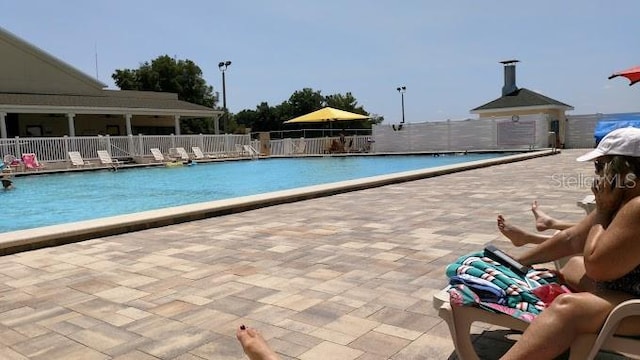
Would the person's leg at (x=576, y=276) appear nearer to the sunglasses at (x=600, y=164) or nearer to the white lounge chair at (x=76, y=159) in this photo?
the sunglasses at (x=600, y=164)

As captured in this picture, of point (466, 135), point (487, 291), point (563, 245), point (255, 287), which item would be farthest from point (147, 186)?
point (466, 135)

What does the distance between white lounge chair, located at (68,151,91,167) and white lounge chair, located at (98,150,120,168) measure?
57 cm

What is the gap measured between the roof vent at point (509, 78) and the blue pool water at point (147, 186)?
9130 millimetres

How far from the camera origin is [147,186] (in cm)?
1518

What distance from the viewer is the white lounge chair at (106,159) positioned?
2092 cm

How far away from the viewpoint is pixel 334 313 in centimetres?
332

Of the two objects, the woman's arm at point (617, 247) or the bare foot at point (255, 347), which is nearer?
the woman's arm at point (617, 247)

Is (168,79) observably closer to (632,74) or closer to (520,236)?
(632,74)

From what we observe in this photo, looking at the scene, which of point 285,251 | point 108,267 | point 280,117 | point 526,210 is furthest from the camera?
point 280,117

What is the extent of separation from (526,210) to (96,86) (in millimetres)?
27308

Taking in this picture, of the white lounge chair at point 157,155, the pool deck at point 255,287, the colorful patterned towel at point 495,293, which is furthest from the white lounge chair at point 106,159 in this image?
the colorful patterned towel at point 495,293

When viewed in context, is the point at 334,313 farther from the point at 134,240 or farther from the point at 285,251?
the point at 134,240

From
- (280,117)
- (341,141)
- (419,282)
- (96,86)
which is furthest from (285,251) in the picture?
(280,117)

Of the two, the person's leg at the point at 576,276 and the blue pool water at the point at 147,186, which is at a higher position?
the person's leg at the point at 576,276
